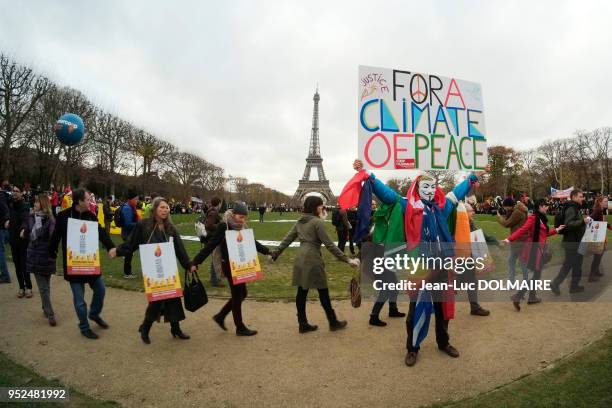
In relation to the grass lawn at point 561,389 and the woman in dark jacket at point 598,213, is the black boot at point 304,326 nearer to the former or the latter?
the grass lawn at point 561,389

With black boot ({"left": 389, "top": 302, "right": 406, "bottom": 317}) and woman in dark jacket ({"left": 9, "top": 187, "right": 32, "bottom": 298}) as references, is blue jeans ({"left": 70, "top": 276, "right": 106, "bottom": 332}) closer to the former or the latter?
woman in dark jacket ({"left": 9, "top": 187, "right": 32, "bottom": 298})

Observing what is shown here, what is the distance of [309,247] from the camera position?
549 cm

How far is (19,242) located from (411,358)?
302 inches

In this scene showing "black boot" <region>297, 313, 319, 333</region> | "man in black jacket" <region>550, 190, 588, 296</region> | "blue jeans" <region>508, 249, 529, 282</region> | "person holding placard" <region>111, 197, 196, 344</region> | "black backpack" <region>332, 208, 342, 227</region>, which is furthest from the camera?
"black backpack" <region>332, 208, 342, 227</region>

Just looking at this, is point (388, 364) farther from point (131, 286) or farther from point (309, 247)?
point (131, 286)

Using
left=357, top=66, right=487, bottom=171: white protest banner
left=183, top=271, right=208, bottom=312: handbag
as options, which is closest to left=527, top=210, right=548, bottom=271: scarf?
left=357, top=66, right=487, bottom=171: white protest banner

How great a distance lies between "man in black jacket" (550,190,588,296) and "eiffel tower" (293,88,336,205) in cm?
7689

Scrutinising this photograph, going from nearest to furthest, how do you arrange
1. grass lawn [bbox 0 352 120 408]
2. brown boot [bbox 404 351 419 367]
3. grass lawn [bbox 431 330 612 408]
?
grass lawn [bbox 431 330 612 408] < grass lawn [bbox 0 352 120 408] < brown boot [bbox 404 351 419 367]

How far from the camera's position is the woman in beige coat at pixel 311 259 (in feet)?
17.6

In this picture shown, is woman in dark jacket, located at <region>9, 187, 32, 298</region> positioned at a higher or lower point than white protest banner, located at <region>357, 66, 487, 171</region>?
lower

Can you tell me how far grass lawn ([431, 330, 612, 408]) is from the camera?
3.48m

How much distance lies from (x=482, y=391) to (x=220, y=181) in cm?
7166

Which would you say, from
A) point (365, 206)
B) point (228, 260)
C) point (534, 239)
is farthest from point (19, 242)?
point (534, 239)

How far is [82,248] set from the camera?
5.39 metres
